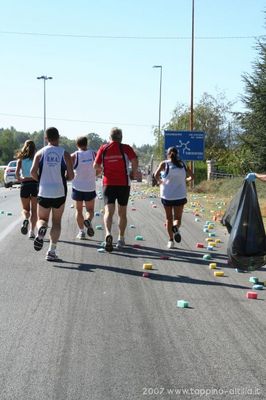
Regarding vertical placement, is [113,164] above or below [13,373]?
above

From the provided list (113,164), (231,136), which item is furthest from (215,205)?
(231,136)

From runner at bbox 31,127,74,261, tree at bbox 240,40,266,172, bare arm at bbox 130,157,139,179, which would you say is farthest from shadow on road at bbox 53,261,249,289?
tree at bbox 240,40,266,172

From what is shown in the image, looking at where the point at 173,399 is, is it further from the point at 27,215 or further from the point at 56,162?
the point at 27,215

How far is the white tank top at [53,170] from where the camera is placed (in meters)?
9.03

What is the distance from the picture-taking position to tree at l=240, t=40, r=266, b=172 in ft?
98.0

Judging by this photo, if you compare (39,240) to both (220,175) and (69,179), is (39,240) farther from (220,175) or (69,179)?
(220,175)

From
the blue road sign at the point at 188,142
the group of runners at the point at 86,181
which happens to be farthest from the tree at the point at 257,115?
the group of runners at the point at 86,181

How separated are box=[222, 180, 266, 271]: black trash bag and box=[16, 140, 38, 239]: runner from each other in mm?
5237

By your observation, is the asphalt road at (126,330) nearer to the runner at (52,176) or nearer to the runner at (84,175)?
the runner at (52,176)

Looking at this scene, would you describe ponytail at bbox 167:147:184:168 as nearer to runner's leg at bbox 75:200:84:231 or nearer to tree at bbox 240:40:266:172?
runner's leg at bbox 75:200:84:231

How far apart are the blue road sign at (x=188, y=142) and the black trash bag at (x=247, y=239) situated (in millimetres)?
25536

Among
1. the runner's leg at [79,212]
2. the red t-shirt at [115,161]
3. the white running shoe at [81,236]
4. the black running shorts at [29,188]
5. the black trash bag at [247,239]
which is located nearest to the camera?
the black trash bag at [247,239]

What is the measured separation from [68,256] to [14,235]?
2900 mm

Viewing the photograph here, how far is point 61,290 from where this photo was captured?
7246mm
